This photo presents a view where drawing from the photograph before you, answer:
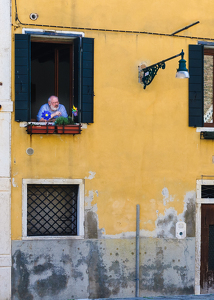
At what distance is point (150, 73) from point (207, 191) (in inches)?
97.5

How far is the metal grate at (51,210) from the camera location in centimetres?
887

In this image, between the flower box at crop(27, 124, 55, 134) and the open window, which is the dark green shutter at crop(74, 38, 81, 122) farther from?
the flower box at crop(27, 124, 55, 134)

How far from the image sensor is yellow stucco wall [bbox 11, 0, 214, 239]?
872 cm

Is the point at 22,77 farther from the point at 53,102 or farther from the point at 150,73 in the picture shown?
the point at 150,73

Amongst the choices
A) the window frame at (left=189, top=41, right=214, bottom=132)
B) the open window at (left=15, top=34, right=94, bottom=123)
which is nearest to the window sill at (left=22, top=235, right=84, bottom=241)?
the open window at (left=15, top=34, right=94, bottom=123)

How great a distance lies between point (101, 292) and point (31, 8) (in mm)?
5112

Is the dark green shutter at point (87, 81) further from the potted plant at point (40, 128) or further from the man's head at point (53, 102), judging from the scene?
the potted plant at point (40, 128)

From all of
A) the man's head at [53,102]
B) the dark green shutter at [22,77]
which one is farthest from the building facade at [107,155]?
the man's head at [53,102]

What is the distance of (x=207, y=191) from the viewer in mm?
9398

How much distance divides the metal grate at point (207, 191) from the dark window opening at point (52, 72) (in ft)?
9.47

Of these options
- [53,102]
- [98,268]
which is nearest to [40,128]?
[53,102]

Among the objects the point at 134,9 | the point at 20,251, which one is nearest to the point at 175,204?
the point at 20,251

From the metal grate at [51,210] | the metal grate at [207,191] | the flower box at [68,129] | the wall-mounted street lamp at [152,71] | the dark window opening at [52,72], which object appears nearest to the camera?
the wall-mounted street lamp at [152,71]

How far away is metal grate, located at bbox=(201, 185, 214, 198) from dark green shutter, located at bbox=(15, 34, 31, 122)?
11.5ft
